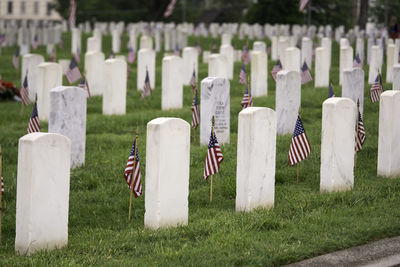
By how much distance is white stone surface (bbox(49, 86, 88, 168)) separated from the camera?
441 inches

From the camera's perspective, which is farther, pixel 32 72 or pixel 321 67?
pixel 321 67

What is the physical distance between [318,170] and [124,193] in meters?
2.43

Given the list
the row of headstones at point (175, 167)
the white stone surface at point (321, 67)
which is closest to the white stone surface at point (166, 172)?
the row of headstones at point (175, 167)

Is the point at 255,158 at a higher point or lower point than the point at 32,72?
lower

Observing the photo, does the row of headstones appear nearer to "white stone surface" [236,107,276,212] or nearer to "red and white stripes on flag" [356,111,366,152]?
"white stone surface" [236,107,276,212]

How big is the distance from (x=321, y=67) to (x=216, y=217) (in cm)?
1036

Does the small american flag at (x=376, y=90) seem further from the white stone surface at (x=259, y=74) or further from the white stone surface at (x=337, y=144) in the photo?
the white stone surface at (x=337, y=144)

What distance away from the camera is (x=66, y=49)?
30984 millimetres

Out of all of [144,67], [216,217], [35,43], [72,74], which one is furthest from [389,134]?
[35,43]

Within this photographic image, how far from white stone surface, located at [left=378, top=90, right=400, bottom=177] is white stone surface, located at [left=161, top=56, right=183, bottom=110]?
581cm

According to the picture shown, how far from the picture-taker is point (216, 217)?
336 inches

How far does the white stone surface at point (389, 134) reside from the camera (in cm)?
1013

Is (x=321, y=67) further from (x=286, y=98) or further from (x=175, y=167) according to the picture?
(x=175, y=167)

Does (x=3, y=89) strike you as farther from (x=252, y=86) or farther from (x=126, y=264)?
(x=126, y=264)
